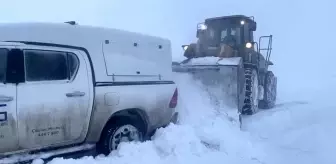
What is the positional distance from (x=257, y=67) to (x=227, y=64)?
2.55m

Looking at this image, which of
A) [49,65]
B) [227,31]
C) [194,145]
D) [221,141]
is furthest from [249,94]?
[49,65]

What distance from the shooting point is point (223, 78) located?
941 cm

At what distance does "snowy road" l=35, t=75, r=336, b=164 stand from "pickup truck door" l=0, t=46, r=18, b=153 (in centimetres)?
60

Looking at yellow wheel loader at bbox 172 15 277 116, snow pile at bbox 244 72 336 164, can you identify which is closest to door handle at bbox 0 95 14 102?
snow pile at bbox 244 72 336 164

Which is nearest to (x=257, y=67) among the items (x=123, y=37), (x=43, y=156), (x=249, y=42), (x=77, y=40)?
(x=249, y=42)

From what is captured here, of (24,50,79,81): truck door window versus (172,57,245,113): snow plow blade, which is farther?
(172,57,245,113): snow plow blade

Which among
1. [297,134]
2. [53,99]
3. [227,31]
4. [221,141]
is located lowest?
[297,134]

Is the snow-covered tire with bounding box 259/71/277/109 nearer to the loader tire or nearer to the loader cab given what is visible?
the loader cab

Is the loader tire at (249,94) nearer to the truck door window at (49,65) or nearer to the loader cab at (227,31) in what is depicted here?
the loader cab at (227,31)

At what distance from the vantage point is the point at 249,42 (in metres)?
11.4

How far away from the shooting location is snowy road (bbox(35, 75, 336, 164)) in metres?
5.19

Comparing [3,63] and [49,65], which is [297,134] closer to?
[49,65]

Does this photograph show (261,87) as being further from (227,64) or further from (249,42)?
(227,64)

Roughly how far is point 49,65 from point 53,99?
47cm
